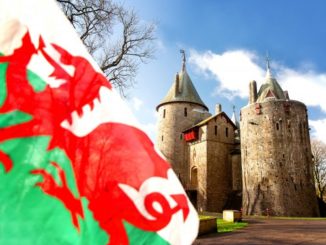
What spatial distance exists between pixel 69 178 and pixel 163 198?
0.62m

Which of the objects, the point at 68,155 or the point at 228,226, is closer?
the point at 68,155

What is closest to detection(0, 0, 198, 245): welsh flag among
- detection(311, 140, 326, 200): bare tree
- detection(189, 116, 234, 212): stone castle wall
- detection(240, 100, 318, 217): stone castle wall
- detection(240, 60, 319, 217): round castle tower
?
detection(240, 60, 319, 217): round castle tower

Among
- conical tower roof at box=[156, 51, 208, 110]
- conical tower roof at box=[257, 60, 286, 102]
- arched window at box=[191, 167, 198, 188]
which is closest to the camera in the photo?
conical tower roof at box=[257, 60, 286, 102]

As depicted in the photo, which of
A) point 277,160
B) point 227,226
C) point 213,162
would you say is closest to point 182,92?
point 213,162

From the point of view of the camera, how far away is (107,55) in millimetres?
17000

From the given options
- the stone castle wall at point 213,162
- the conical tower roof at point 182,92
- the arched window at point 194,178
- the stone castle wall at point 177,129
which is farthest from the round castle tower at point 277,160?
the conical tower roof at point 182,92

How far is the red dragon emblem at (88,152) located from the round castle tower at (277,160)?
27.8 metres

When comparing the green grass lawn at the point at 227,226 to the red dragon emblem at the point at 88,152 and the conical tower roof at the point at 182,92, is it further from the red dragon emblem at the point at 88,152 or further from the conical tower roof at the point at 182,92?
the conical tower roof at the point at 182,92

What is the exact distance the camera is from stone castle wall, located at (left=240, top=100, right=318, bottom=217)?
1075 inches

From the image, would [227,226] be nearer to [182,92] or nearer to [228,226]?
[228,226]

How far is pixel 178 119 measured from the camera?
40.2 meters

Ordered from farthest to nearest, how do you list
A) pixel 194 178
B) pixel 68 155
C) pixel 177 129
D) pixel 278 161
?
pixel 177 129
pixel 194 178
pixel 278 161
pixel 68 155

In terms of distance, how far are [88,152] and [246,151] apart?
29.6 metres

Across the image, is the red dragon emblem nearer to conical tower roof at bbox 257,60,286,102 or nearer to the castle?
the castle
